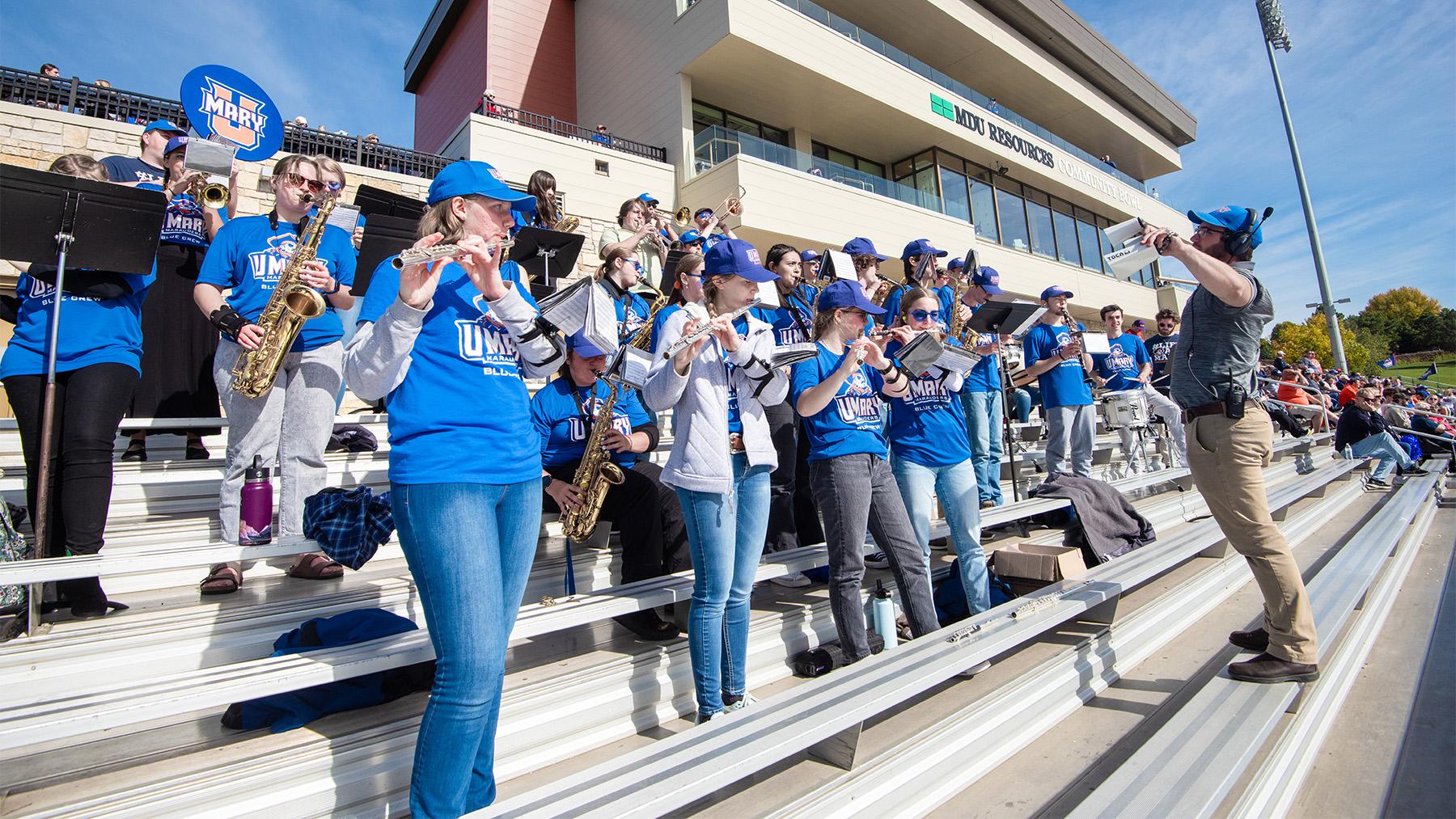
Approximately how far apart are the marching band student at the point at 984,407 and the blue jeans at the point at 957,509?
6.30 ft

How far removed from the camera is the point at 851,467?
318 cm

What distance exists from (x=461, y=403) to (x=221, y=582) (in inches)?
86.6

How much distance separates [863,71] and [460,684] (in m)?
15.7

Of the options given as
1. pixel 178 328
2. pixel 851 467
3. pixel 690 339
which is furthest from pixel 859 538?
pixel 178 328

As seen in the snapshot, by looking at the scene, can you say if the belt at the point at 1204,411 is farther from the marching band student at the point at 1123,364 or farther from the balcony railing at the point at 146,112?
the balcony railing at the point at 146,112

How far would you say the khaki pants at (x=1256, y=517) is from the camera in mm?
2973

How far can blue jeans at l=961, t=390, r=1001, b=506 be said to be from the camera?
5672 mm

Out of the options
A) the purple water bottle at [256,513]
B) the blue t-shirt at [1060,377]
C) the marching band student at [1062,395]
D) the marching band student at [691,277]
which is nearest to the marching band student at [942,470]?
the marching band student at [691,277]

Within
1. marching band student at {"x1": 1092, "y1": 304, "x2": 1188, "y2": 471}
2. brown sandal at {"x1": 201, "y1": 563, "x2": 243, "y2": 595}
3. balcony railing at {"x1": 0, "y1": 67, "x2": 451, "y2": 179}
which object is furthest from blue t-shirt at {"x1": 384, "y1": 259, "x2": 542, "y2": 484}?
marching band student at {"x1": 1092, "y1": 304, "x2": 1188, "y2": 471}

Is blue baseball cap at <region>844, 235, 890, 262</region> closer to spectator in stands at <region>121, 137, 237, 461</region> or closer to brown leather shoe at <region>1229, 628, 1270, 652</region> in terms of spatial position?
brown leather shoe at <region>1229, 628, 1270, 652</region>

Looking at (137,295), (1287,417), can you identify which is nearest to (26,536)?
(137,295)

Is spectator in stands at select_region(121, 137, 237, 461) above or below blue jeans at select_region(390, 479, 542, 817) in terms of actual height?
above

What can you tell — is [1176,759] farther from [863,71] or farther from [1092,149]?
[1092,149]

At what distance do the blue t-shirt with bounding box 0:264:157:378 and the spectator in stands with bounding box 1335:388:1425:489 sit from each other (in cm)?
1418
